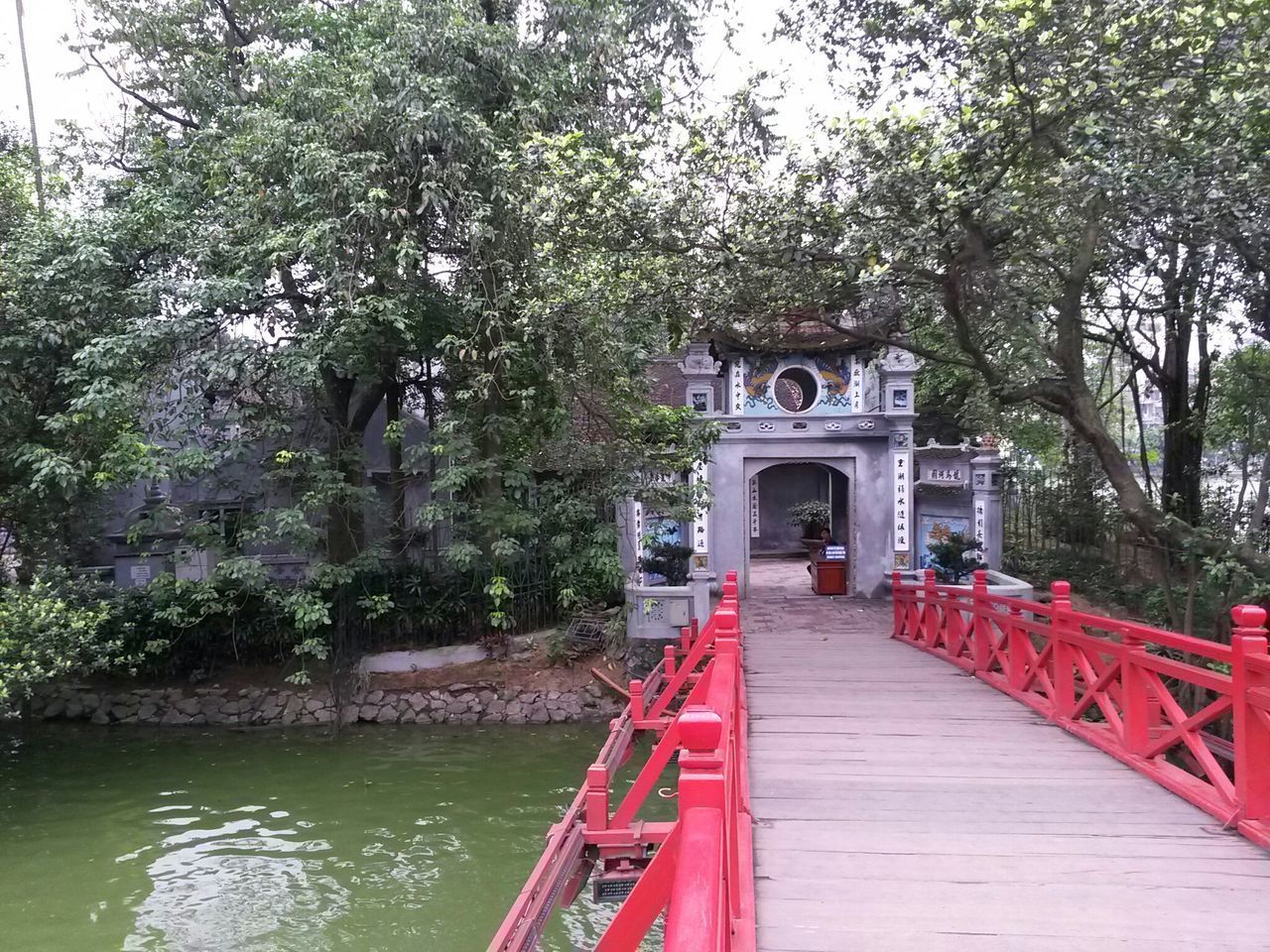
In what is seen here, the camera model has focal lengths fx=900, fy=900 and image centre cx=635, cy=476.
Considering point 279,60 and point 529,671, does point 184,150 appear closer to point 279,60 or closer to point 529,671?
point 279,60

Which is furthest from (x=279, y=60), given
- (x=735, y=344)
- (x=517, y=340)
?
(x=735, y=344)

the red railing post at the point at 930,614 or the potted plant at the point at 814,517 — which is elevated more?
the potted plant at the point at 814,517

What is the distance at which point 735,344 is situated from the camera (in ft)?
40.2

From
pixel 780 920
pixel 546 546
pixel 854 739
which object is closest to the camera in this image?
pixel 780 920

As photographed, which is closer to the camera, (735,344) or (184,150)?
(184,150)

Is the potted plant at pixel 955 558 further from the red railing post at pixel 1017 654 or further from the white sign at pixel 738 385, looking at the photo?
the red railing post at pixel 1017 654

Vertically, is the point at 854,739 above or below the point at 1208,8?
below

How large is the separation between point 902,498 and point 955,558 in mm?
1096

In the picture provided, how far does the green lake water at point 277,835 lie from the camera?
665 cm

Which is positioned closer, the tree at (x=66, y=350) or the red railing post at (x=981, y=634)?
the red railing post at (x=981, y=634)

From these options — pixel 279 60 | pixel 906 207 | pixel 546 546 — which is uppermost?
pixel 279 60

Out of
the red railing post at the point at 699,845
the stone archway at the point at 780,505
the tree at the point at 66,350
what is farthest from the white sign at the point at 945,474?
the red railing post at the point at 699,845

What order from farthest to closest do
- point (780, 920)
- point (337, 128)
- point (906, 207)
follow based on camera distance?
point (337, 128), point (906, 207), point (780, 920)

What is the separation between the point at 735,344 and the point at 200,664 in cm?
854
